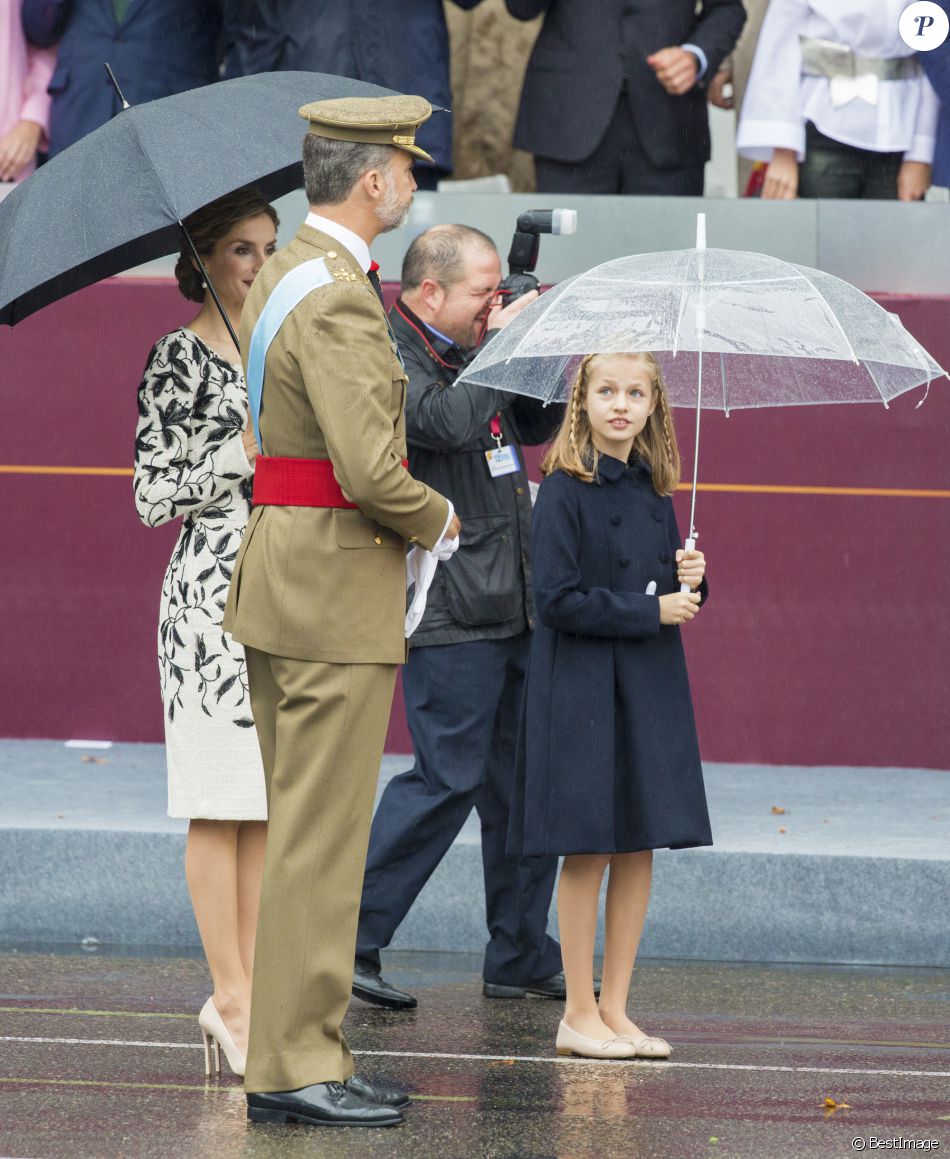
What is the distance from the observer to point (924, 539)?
7.73 metres

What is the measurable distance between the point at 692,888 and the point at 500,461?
1559 mm

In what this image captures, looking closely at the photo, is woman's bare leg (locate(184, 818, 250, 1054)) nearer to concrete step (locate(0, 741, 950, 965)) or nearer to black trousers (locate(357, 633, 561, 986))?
black trousers (locate(357, 633, 561, 986))

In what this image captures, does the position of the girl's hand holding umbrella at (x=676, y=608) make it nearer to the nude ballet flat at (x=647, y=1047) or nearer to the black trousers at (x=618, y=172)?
the nude ballet flat at (x=647, y=1047)

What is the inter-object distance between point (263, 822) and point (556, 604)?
83 cm

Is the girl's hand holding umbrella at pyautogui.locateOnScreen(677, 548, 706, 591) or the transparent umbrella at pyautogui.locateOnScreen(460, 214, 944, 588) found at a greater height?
the transparent umbrella at pyautogui.locateOnScreen(460, 214, 944, 588)

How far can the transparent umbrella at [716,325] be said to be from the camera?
14.7ft

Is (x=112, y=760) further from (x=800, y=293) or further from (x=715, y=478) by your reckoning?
(x=800, y=293)

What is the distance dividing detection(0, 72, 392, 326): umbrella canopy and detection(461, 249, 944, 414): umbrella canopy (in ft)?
2.26

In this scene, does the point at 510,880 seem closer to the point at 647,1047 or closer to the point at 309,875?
the point at 647,1047

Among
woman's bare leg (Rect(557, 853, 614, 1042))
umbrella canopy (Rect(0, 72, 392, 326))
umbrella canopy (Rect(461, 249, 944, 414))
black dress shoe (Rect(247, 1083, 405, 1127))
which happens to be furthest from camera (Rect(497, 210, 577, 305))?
black dress shoe (Rect(247, 1083, 405, 1127))

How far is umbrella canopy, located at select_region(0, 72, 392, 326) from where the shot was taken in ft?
13.9

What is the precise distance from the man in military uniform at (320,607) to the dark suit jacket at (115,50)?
4.20m

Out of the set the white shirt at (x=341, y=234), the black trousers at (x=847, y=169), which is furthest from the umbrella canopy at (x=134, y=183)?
the black trousers at (x=847, y=169)

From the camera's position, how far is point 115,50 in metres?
8.09
